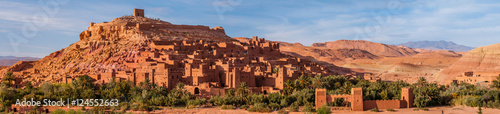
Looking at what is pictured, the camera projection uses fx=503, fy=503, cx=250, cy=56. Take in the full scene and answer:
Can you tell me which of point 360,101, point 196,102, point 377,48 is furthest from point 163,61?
point 377,48

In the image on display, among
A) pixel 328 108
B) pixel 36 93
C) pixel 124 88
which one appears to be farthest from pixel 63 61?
pixel 328 108

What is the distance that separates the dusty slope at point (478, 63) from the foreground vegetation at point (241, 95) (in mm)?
15559

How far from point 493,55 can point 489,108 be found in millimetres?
24480

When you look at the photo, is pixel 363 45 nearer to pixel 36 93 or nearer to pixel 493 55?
pixel 493 55

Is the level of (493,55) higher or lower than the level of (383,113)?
higher

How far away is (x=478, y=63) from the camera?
56.6 m

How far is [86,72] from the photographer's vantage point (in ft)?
153

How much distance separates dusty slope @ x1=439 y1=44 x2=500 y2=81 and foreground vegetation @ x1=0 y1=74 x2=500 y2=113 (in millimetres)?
15559

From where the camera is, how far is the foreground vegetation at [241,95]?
34.9 metres

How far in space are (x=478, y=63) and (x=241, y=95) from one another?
33.3 meters

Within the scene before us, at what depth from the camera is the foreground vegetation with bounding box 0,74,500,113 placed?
115ft

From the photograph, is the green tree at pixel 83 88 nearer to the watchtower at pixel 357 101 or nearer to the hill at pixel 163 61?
the hill at pixel 163 61

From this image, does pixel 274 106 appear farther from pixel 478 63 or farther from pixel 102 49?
pixel 478 63

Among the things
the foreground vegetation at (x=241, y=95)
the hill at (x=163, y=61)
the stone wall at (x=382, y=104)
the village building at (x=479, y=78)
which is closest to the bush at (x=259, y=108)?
the foreground vegetation at (x=241, y=95)
